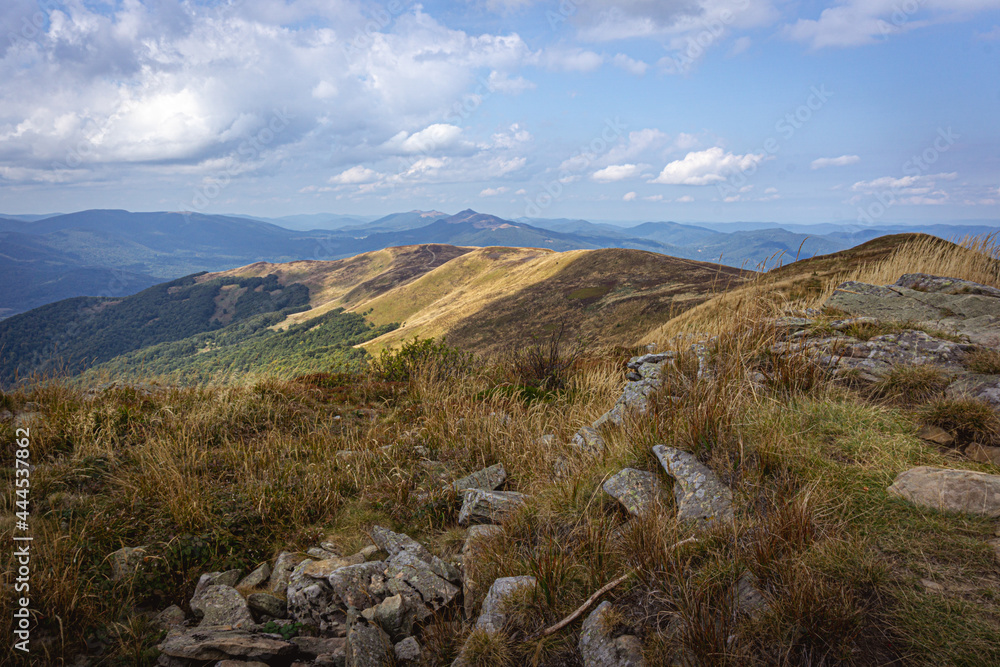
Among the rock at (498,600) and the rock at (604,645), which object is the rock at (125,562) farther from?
the rock at (604,645)

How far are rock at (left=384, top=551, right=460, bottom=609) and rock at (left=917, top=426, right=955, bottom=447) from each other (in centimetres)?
407

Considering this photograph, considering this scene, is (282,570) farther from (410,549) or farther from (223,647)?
(410,549)

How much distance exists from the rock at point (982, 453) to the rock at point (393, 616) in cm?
438

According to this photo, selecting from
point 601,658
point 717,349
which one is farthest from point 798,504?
point 717,349

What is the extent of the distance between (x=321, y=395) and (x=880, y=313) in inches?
376

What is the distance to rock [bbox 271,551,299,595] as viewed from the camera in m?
3.80

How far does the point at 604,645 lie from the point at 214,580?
3.21 m

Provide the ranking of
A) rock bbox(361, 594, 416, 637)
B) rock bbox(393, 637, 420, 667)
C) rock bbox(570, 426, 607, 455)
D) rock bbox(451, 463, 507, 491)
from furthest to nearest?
rock bbox(451, 463, 507, 491), rock bbox(570, 426, 607, 455), rock bbox(361, 594, 416, 637), rock bbox(393, 637, 420, 667)

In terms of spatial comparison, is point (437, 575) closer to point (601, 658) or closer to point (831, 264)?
point (601, 658)

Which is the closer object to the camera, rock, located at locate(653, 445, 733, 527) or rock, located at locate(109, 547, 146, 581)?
rock, located at locate(653, 445, 733, 527)

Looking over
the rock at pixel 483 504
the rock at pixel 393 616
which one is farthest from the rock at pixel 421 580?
the rock at pixel 483 504

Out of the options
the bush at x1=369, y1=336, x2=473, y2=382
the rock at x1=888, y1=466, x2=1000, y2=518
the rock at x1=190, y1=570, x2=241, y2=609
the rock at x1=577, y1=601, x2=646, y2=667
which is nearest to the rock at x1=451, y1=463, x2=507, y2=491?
the rock at x1=190, y1=570, x2=241, y2=609

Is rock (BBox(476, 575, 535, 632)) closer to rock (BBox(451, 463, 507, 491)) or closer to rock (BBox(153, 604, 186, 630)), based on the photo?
rock (BBox(451, 463, 507, 491))

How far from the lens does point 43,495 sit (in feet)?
14.9
